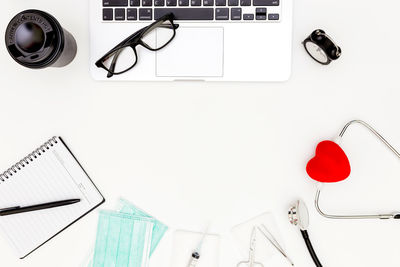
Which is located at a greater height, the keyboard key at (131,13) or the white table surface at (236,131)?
the keyboard key at (131,13)

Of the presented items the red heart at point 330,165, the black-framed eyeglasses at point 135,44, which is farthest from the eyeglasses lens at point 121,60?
the red heart at point 330,165

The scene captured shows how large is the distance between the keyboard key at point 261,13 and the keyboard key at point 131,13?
25 centimetres

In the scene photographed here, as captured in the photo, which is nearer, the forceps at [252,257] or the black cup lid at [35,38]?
the black cup lid at [35,38]

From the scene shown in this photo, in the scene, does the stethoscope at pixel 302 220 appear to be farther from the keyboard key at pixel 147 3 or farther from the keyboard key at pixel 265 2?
the keyboard key at pixel 147 3

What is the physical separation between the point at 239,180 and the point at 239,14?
1.14 ft

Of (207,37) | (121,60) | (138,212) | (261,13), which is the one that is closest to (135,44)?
(121,60)

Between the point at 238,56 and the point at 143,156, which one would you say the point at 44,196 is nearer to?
the point at 143,156

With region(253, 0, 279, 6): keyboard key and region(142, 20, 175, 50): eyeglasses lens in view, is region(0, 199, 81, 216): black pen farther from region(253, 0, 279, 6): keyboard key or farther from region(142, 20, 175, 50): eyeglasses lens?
region(253, 0, 279, 6): keyboard key

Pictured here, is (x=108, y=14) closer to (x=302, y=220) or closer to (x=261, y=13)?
(x=261, y=13)

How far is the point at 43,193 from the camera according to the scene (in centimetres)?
80

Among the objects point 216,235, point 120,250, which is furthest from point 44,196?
point 216,235

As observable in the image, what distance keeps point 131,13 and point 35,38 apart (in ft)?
0.63

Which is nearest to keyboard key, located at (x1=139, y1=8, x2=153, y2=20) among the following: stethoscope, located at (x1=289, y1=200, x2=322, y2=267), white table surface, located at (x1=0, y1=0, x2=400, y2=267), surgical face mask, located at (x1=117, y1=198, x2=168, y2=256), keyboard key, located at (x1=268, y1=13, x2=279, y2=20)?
white table surface, located at (x1=0, y1=0, x2=400, y2=267)

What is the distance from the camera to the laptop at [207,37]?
73 cm
